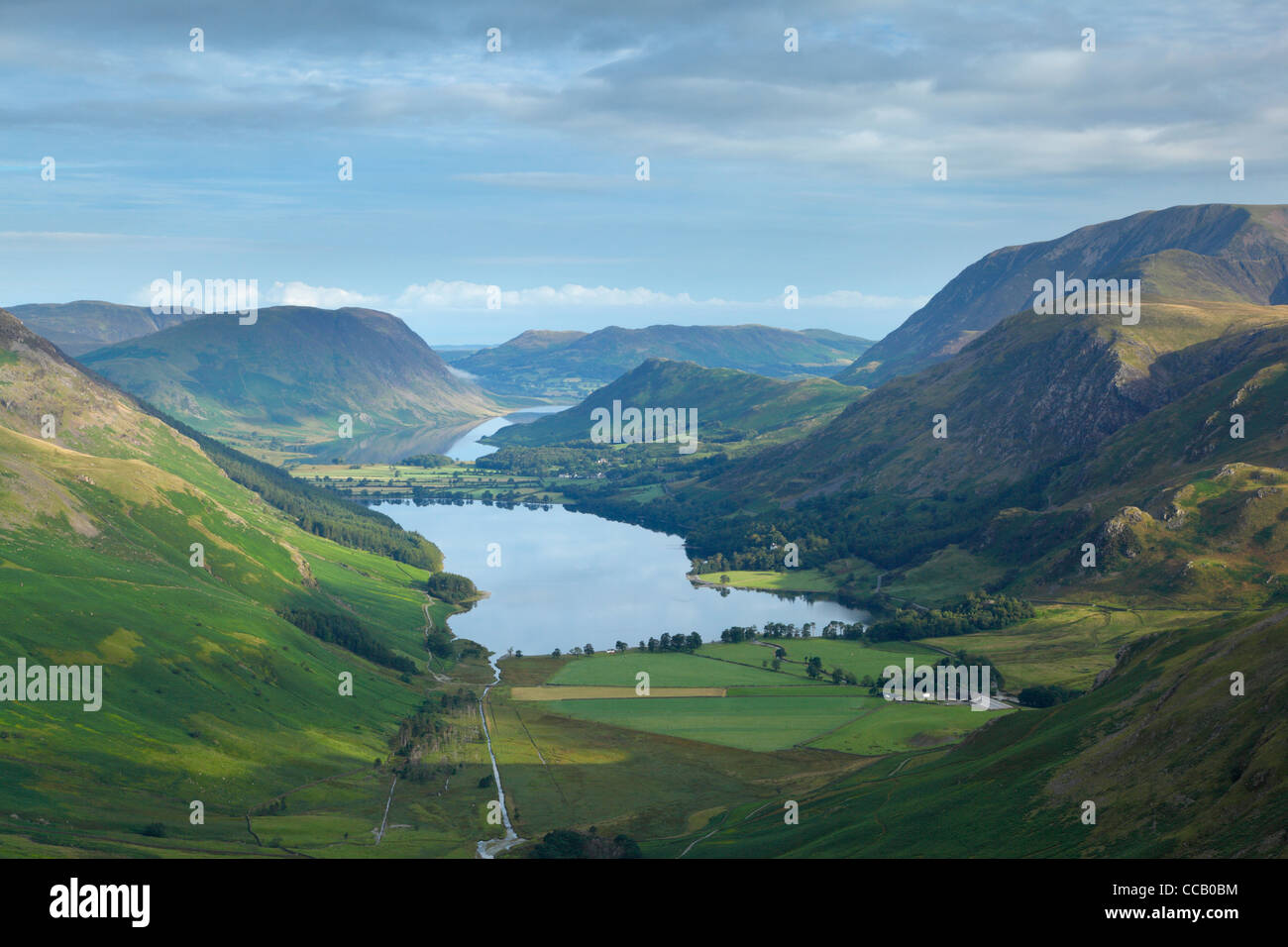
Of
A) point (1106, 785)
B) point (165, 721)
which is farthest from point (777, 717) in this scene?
point (165, 721)

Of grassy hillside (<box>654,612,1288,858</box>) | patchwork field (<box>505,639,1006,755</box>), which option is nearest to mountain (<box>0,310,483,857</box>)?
patchwork field (<box>505,639,1006,755</box>)

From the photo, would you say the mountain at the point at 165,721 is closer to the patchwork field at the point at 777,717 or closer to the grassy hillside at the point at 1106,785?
the patchwork field at the point at 777,717

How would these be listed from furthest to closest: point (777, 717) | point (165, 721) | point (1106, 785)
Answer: point (777, 717) < point (165, 721) < point (1106, 785)

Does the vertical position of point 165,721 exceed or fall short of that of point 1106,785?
it falls short

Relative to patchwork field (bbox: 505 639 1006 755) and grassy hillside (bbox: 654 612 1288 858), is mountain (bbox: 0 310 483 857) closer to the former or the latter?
patchwork field (bbox: 505 639 1006 755)

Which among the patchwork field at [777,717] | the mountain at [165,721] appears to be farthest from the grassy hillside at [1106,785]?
the mountain at [165,721]

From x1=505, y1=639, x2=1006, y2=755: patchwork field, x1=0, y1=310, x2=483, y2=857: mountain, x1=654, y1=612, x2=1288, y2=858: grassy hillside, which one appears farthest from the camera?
x1=505, y1=639, x2=1006, y2=755: patchwork field

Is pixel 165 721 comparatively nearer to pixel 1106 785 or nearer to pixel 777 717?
pixel 777 717

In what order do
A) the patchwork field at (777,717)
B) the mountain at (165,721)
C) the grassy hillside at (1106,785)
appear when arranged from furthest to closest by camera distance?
the patchwork field at (777,717)
the mountain at (165,721)
the grassy hillside at (1106,785)
